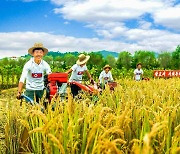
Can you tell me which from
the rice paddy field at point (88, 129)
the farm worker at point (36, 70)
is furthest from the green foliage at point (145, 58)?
the rice paddy field at point (88, 129)

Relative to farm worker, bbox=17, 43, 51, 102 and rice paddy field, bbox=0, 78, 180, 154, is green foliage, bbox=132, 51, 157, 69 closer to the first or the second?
farm worker, bbox=17, 43, 51, 102

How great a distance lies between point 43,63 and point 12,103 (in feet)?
9.19

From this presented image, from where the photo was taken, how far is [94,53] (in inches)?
2977

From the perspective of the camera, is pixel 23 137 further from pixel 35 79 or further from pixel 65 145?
→ pixel 35 79

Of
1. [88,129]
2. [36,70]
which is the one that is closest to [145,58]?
[36,70]

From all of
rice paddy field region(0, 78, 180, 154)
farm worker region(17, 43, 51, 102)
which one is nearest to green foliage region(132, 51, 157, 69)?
farm worker region(17, 43, 51, 102)

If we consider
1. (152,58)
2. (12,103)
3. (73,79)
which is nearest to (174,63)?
(152,58)

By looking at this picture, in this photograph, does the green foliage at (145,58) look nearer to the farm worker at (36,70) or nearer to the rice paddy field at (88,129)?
the farm worker at (36,70)

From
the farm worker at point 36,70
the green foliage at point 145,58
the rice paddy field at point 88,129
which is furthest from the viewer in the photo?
the green foliage at point 145,58

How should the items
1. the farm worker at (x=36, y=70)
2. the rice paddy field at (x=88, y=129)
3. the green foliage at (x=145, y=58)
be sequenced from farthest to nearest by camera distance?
1. the green foliage at (x=145, y=58)
2. the farm worker at (x=36, y=70)
3. the rice paddy field at (x=88, y=129)

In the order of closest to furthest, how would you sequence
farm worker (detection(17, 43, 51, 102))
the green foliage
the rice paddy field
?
the rice paddy field
farm worker (detection(17, 43, 51, 102))
the green foliage

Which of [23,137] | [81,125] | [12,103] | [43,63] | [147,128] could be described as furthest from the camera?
[43,63]

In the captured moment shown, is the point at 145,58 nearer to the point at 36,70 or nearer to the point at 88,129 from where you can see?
the point at 36,70

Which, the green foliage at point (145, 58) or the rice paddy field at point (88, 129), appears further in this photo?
the green foliage at point (145, 58)
